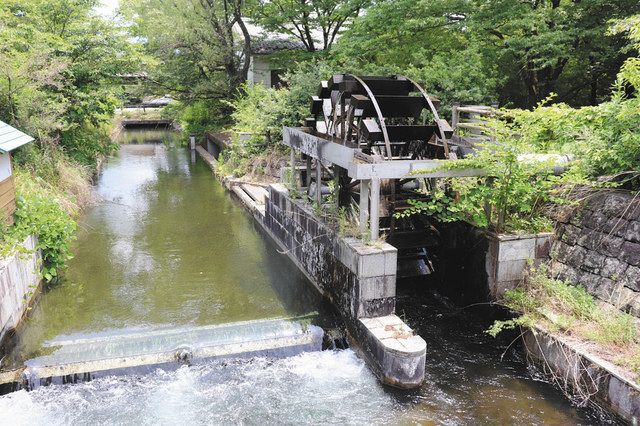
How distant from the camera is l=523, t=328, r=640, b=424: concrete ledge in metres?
5.25

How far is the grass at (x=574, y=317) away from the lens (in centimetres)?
567

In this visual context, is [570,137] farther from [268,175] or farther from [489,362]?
[268,175]

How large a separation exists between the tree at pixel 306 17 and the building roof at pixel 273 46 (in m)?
1.72

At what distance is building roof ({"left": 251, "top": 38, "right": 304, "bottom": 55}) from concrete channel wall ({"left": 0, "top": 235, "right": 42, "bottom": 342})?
18253mm

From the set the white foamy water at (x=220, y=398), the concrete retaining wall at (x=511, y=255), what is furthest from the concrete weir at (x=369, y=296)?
the concrete retaining wall at (x=511, y=255)

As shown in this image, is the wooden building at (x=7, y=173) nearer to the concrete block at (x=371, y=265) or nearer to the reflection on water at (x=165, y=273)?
the reflection on water at (x=165, y=273)

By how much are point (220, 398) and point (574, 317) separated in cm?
445

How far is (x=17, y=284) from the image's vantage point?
7.54m

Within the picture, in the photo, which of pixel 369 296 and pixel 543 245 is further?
pixel 543 245

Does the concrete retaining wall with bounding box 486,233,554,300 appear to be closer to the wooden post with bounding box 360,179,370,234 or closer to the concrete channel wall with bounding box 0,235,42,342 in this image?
the wooden post with bounding box 360,179,370,234

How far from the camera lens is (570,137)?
27.5 ft

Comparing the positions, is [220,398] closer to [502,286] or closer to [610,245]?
[502,286]

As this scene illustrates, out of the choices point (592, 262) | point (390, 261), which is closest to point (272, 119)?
point (390, 261)

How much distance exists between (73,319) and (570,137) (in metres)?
8.48
